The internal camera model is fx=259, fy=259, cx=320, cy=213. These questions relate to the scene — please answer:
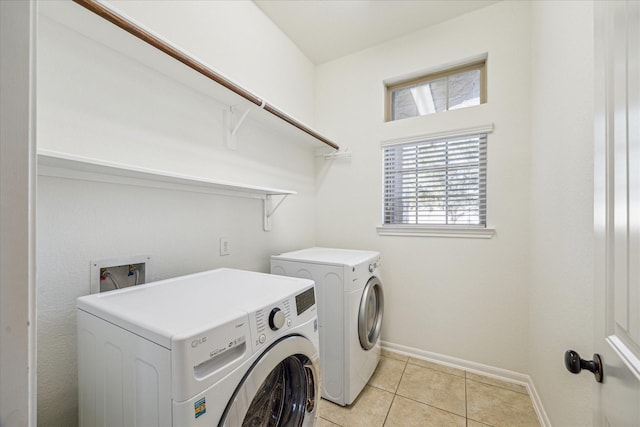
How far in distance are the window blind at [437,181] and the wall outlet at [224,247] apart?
4.55ft

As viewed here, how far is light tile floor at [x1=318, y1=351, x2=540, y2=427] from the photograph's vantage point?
152cm

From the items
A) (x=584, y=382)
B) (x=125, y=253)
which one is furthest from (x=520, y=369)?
(x=125, y=253)

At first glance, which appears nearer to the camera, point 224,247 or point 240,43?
point 224,247

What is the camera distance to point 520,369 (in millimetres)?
1853

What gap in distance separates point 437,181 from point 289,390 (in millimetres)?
1833

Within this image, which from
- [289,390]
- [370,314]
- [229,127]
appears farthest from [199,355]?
[370,314]

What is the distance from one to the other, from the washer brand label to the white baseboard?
186 centimetres

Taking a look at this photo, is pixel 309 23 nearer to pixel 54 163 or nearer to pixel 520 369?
pixel 54 163

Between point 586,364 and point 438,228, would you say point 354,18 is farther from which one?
point 586,364

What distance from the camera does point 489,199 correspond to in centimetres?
194

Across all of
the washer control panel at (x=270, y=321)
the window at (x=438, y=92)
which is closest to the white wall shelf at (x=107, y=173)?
the washer control panel at (x=270, y=321)

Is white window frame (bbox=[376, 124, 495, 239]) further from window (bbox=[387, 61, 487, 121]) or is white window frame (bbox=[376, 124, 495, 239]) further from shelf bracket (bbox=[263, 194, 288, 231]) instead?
Answer: shelf bracket (bbox=[263, 194, 288, 231])

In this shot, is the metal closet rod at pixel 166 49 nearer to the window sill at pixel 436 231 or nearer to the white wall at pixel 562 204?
the window sill at pixel 436 231

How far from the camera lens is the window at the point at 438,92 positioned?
208cm
